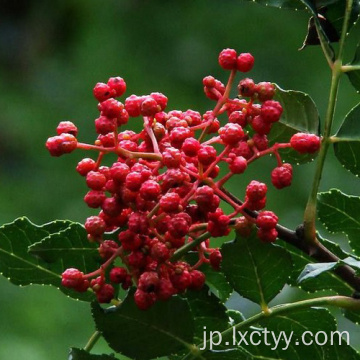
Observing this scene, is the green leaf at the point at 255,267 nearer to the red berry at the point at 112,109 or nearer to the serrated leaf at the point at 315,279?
the serrated leaf at the point at 315,279

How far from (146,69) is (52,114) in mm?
440

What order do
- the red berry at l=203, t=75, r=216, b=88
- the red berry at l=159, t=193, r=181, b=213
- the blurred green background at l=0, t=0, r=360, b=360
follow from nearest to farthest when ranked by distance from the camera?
1. the red berry at l=159, t=193, r=181, b=213
2. the red berry at l=203, t=75, r=216, b=88
3. the blurred green background at l=0, t=0, r=360, b=360

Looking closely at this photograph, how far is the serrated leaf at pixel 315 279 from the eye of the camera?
1.07m

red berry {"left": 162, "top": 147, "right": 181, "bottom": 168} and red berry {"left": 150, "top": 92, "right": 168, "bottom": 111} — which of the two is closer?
red berry {"left": 162, "top": 147, "right": 181, "bottom": 168}

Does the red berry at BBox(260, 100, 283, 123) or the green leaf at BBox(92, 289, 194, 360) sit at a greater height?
the red berry at BBox(260, 100, 283, 123)

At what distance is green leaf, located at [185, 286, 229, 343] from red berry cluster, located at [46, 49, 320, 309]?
39 mm

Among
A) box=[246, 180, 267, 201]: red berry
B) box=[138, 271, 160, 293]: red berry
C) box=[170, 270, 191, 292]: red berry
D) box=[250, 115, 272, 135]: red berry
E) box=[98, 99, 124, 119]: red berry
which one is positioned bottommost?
box=[138, 271, 160, 293]: red berry

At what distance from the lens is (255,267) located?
3.26 feet

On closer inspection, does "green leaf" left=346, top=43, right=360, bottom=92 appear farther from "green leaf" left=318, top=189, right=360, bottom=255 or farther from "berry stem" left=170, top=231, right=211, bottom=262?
"berry stem" left=170, top=231, right=211, bottom=262

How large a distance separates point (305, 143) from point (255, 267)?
0.13 m

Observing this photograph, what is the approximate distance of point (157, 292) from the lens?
927mm

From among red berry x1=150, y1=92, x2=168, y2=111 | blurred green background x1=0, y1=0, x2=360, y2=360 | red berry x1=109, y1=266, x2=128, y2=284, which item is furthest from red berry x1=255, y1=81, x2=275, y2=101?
blurred green background x1=0, y1=0, x2=360, y2=360

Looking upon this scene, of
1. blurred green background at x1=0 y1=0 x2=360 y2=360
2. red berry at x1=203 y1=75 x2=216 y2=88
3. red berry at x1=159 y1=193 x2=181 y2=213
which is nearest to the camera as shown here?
red berry at x1=159 y1=193 x2=181 y2=213

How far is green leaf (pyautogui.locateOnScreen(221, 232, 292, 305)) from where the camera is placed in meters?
0.97
